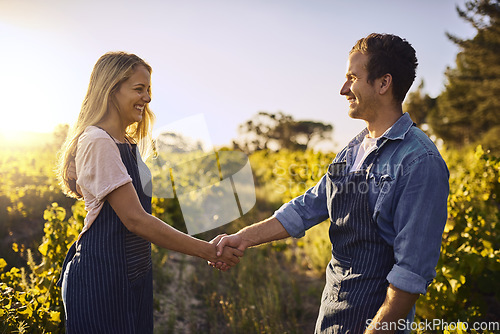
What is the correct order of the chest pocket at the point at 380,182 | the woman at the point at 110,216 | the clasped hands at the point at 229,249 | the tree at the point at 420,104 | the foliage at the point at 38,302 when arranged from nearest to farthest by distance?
1. the chest pocket at the point at 380,182
2. the woman at the point at 110,216
3. the foliage at the point at 38,302
4. the clasped hands at the point at 229,249
5. the tree at the point at 420,104

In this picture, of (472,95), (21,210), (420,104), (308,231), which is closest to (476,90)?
(472,95)

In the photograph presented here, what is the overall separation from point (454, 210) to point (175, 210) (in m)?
4.67

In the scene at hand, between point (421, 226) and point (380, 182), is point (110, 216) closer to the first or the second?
point (380, 182)

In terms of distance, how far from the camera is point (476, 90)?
2353 centimetres

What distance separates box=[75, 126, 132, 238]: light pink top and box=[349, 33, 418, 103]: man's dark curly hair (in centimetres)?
119

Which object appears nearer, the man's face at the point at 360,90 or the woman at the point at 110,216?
the woman at the point at 110,216

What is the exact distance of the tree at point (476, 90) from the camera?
20172 mm

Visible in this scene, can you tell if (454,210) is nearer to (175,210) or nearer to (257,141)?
(175,210)

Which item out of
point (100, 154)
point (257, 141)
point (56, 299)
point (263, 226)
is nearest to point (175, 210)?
point (56, 299)

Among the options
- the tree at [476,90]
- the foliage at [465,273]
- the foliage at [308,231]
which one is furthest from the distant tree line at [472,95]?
the foliage at [465,273]

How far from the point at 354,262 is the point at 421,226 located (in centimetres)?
35

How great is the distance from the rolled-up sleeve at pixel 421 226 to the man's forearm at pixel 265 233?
76 cm

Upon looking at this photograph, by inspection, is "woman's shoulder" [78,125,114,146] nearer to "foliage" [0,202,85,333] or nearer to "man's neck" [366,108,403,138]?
"foliage" [0,202,85,333]

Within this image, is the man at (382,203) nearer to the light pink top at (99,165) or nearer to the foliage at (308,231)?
the light pink top at (99,165)
